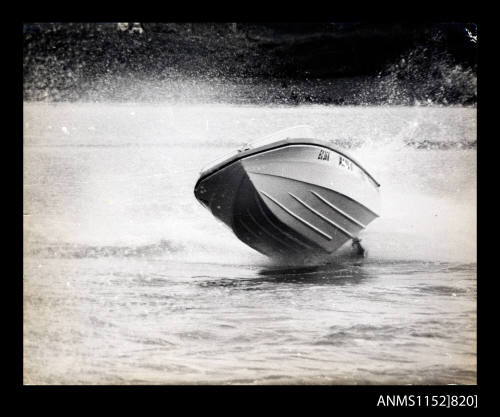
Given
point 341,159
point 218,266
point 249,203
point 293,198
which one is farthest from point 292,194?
point 218,266

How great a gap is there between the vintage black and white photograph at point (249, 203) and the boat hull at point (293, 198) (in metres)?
0.01

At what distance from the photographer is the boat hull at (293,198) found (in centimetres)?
399

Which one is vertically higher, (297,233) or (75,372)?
(297,233)

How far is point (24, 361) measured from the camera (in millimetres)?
4070

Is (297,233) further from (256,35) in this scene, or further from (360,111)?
(256,35)

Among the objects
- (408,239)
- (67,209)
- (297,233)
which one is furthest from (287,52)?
(67,209)

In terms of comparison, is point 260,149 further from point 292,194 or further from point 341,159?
point 341,159

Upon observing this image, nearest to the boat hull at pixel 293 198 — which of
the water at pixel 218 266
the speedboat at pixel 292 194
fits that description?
the speedboat at pixel 292 194

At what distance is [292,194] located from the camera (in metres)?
4.09

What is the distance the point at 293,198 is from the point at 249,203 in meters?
0.27

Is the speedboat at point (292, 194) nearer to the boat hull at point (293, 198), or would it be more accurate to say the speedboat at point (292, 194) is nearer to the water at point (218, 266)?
the boat hull at point (293, 198)

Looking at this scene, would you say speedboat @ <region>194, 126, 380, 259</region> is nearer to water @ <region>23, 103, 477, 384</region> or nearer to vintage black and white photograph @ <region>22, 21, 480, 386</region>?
vintage black and white photograph @ <region>22, 21, 480, 386</region>

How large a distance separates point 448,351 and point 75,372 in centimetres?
228

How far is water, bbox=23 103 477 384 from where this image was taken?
4.05m
